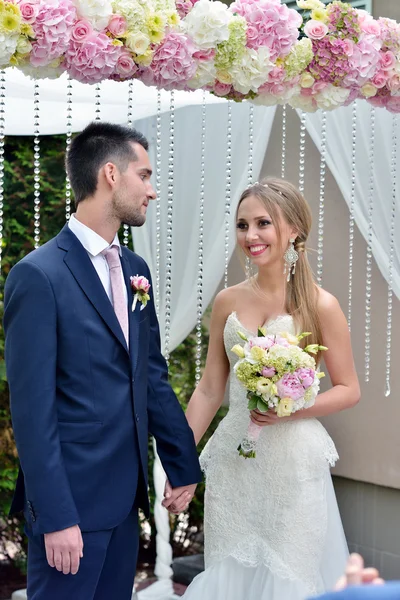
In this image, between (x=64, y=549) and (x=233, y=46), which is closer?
(x=64, y=549)

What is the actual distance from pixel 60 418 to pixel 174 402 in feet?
1.78

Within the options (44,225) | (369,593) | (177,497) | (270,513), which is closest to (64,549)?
(177,497)

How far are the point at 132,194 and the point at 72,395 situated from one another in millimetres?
667

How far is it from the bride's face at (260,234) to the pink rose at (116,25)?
84cm

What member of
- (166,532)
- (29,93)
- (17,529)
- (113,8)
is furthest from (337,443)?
(113,8)

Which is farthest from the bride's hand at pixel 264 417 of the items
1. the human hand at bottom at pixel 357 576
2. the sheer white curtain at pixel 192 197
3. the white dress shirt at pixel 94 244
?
the human hand at bottom at pixel 357 576

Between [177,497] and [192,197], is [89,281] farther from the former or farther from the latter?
[192,197]

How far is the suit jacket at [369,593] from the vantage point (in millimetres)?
1434

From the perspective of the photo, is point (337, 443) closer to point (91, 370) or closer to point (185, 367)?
point (185, 367)

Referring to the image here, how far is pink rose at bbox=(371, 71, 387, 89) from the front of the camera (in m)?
3.77

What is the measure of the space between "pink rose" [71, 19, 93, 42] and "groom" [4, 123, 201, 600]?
28 centimetres

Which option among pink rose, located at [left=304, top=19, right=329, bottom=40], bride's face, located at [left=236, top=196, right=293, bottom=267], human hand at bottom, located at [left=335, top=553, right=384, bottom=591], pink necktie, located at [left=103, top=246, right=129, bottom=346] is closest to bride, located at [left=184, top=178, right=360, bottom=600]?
bride's face, located at [left=236, top=196, right=293, bottom=267]

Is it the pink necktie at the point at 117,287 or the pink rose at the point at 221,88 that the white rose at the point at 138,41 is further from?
the pink necktie at the point at 117,287

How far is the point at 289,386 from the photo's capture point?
3.36m
